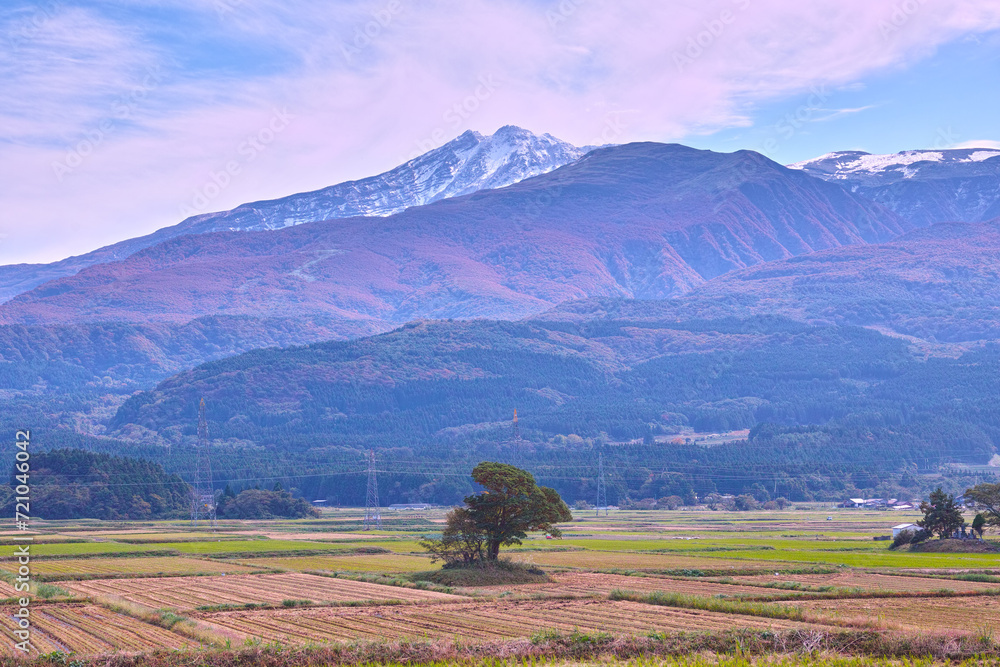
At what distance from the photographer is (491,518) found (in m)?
54.5

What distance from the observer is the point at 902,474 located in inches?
6220

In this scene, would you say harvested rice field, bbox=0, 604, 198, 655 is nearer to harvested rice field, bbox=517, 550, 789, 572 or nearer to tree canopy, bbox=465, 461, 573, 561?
tree canopy, bbox=465, 461, 573, 561

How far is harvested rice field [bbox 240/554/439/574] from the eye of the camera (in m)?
58.7

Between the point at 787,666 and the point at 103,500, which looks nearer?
the point at 787,666

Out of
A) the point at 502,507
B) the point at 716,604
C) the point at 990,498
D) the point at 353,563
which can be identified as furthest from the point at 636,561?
the point at 716,604

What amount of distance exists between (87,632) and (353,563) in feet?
96.4

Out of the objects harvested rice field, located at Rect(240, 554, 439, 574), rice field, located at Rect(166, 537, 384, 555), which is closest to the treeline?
rice field, located at Rect(166, 537, 384, 555)

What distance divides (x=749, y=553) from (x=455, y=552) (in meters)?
23.7

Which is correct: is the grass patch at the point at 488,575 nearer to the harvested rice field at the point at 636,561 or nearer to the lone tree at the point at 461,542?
the lone tree at the point at 461,542

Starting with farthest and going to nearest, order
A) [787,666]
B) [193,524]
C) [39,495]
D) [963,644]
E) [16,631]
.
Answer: [39,495] → [193,524] → [16,631] → [963,644] → [787,666]

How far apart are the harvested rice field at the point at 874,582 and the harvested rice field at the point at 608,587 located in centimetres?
261

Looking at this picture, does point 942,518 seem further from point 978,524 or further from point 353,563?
point 353,563

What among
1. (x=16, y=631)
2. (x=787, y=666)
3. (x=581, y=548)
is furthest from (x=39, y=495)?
(x=787, y=666)

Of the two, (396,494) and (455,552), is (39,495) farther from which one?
(455,552)
